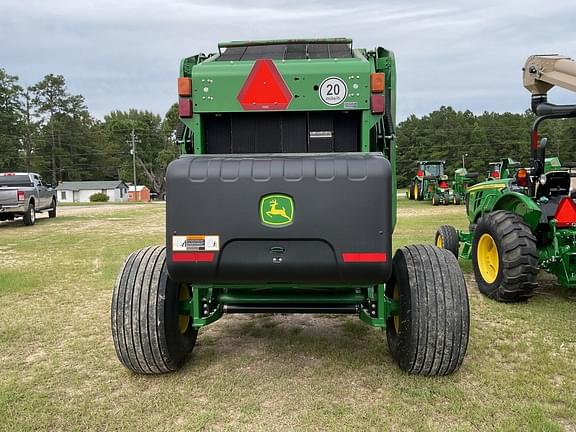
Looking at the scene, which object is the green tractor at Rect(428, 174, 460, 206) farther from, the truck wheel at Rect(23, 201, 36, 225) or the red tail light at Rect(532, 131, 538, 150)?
the red tail light at Rect(532, 131, 538, 150)

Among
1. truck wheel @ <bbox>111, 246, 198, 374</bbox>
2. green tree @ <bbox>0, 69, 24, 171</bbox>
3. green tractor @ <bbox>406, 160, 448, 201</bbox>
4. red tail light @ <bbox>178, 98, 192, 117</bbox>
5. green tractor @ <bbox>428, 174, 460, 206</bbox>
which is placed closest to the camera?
red tail light @ <bbox>178, 98, 192, 117</bbox>

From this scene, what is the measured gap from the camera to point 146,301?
351cm

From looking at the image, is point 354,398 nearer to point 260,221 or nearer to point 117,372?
point 260,221

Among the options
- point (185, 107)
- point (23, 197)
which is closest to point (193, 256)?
point (185, 107)

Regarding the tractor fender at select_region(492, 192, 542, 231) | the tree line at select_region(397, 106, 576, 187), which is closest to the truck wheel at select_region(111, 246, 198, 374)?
the tractor fender at select_region(492, 192, 542, 231)

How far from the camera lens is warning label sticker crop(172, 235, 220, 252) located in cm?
287

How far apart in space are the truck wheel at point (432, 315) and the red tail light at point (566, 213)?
242 cm

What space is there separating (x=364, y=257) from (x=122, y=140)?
79.1m

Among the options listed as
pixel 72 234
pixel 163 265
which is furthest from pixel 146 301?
pixel 72 234

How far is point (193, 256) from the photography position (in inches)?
114

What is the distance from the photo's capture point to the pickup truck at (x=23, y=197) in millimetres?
15117

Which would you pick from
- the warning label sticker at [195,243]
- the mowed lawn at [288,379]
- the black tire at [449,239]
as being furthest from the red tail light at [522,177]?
the warning label sticker at [195,243]

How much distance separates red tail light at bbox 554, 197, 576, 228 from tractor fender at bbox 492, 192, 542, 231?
0.19 metres

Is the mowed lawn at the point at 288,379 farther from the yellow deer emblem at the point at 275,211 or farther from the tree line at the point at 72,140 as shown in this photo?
the tree line at the point at 72,140
